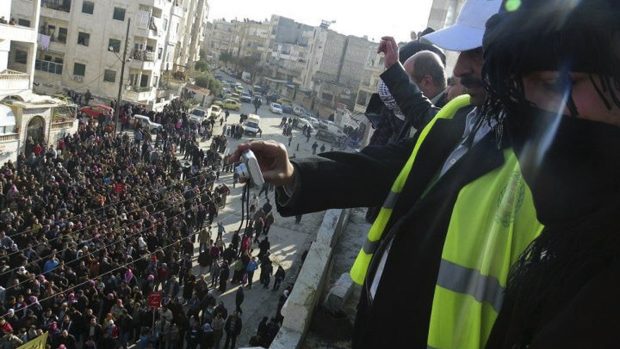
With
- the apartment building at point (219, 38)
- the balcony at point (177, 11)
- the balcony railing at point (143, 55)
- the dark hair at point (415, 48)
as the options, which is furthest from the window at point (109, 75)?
the apartment building at point (219, 38)

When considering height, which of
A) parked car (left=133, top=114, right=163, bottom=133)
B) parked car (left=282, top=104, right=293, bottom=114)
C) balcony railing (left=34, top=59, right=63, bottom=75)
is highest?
balcony railing (left=34, top=59, right=63, bottom=75)

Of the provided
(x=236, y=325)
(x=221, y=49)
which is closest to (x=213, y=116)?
(x=236, y=325)

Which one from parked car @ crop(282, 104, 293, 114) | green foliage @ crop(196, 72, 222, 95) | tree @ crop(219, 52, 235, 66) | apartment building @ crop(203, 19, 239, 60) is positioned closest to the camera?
green foliage @ crop(196, 72, 222, 95)

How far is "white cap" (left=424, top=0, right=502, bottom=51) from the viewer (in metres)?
2.15

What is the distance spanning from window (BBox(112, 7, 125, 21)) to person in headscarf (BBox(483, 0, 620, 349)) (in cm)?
4042

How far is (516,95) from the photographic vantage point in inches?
54.9

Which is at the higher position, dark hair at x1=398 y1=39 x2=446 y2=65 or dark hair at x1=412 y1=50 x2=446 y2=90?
dark hair at x1=398 y1=39 x2=446 y2=65

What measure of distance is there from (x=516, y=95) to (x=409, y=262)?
593 mm

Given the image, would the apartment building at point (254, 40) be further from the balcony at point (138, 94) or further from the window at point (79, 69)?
the window at point (79, 69)

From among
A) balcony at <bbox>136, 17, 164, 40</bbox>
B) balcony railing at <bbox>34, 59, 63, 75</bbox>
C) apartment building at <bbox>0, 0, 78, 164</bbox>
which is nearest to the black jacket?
apartment building at <bbox>0, 0, 78, 164</bbox>

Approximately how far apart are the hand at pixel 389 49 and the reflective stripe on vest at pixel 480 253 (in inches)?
58.2

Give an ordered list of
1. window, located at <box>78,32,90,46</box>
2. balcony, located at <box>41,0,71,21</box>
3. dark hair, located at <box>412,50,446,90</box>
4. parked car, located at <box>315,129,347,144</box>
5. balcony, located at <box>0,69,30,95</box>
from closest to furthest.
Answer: dark hair, located at <box>412,50,446,90</box> < balcony, located at <box>0,69,30,95</box> < balcony, located at <box>41,0,71,21</box> < window, located at <box>78,32,90,46</box> < parked car, located at <box>315,129,347,144</box>

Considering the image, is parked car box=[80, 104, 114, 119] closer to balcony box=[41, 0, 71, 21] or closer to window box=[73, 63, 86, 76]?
window box=[73, 63, 86, 76]

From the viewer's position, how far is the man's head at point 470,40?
6.95 ft
